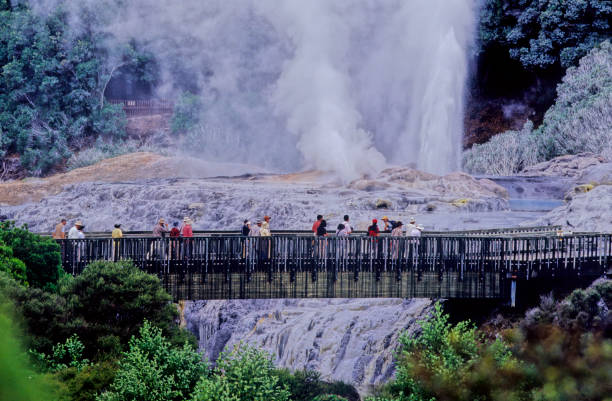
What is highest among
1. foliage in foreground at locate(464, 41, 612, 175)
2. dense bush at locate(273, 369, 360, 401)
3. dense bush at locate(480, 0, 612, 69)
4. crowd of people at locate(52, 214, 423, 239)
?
dense bush at locate(480, 0, 612, 69)

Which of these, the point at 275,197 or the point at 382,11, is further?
the point at 382,11

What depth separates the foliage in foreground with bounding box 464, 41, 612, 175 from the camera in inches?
1363

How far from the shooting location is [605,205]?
23062 millimetres

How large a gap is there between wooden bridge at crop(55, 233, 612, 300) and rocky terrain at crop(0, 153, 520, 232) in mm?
9993

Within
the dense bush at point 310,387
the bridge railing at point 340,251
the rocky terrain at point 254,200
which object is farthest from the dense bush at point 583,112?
the dense bush at point 310,387

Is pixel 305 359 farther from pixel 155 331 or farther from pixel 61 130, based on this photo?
pixel 61 130

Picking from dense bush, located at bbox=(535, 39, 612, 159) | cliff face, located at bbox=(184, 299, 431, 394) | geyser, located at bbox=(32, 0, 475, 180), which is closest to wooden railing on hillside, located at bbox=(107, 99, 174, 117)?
geyser, located at bbox=(32, 0, 475, 180)

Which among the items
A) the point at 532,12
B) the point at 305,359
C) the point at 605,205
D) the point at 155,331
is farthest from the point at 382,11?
the point at 155,331

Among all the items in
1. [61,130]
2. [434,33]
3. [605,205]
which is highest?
[434,33]

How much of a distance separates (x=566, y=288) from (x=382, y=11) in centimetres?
3054

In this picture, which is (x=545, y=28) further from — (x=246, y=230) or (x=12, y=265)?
(x=12, y=265)

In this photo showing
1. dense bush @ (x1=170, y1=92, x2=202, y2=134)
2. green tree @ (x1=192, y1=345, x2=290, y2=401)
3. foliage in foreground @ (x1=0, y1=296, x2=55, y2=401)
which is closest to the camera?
foliage in foreground @ (x1=0, y1=296, x2=55, y2=401)

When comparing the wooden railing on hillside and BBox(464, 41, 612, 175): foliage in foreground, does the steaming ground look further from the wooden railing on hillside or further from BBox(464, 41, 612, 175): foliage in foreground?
the wooden railing on hillside

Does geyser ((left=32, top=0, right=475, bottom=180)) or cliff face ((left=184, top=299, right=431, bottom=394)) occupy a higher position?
geyser ((left=32, top=0, right=475, bottom=180))
